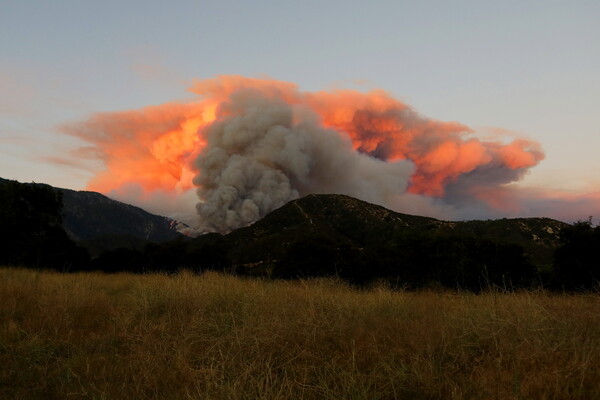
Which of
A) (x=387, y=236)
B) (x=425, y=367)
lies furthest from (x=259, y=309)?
(x=387, y=236)

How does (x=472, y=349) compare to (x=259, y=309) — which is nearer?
(x=472, y=349)

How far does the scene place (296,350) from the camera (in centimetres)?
523

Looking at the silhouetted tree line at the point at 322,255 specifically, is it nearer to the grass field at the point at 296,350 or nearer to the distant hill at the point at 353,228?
the grass field at the point at 296,350

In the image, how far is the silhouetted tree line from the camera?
3409cm

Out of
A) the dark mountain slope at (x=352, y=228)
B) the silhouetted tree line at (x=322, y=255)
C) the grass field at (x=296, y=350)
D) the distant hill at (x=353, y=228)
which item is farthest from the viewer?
the distant hill at (x=353, y=228)

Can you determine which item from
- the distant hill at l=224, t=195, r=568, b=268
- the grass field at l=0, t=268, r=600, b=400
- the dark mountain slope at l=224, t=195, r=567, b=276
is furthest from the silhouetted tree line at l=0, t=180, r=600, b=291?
the distant hill at l=224, t=195, r=568, b=268

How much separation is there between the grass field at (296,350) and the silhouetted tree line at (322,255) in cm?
2667

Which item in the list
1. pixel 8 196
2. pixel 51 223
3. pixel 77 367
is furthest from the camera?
pixel 51 223

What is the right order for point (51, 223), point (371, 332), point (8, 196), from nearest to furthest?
1. point (371, 332)
2. point (8, 196)
3. point (51, 223)

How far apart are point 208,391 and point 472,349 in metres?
3.49

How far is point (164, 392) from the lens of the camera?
423 cm

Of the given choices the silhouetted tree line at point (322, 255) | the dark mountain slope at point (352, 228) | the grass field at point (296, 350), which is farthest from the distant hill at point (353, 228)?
the grass field at point (296, 350)

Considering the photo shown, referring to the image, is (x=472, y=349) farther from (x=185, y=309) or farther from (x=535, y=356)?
(x=185, y=309)

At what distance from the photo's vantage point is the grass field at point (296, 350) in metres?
4.06
